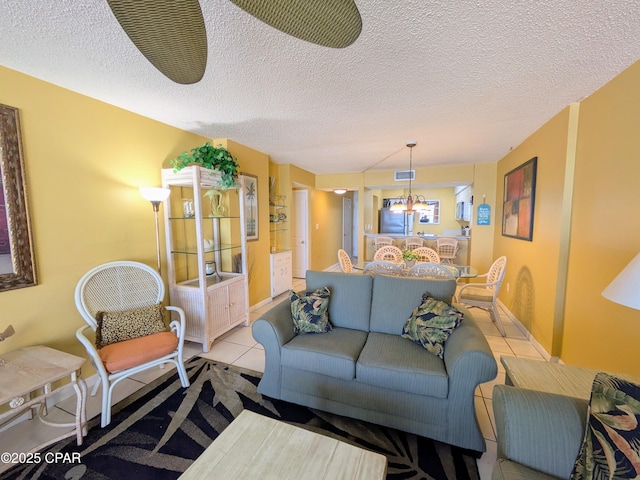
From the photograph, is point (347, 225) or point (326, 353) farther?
point (347, 225)

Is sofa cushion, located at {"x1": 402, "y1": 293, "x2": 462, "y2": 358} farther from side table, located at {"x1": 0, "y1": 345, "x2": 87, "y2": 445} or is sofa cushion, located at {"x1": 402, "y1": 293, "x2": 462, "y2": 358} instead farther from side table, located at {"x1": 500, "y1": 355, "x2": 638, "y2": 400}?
side table, located at {"x1": 0, "y1": 345, "x2": 87, "y2": 445}

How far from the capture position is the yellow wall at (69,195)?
1884 mm

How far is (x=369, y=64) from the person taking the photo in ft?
5.67

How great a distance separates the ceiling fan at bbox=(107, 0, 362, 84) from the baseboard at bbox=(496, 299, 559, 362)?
129 inches

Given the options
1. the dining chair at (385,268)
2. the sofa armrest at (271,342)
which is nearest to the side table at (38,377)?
the sofa armrest at (271,342)

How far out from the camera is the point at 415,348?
1.91 m

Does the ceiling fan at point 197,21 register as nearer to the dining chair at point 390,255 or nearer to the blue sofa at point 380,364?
the blue sofa at point 380,364

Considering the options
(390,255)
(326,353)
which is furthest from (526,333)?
(326,353)

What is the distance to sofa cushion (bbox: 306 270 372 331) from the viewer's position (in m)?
2.29

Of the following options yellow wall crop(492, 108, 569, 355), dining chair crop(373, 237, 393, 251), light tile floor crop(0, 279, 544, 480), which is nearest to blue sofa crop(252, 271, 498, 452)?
light tile floor crop(0, 279, 544, 480)

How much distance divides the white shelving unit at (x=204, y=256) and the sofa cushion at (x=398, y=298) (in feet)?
5.55

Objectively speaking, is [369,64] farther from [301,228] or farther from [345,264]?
[301,228]

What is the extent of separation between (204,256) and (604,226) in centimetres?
339

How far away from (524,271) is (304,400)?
302 centimetres
